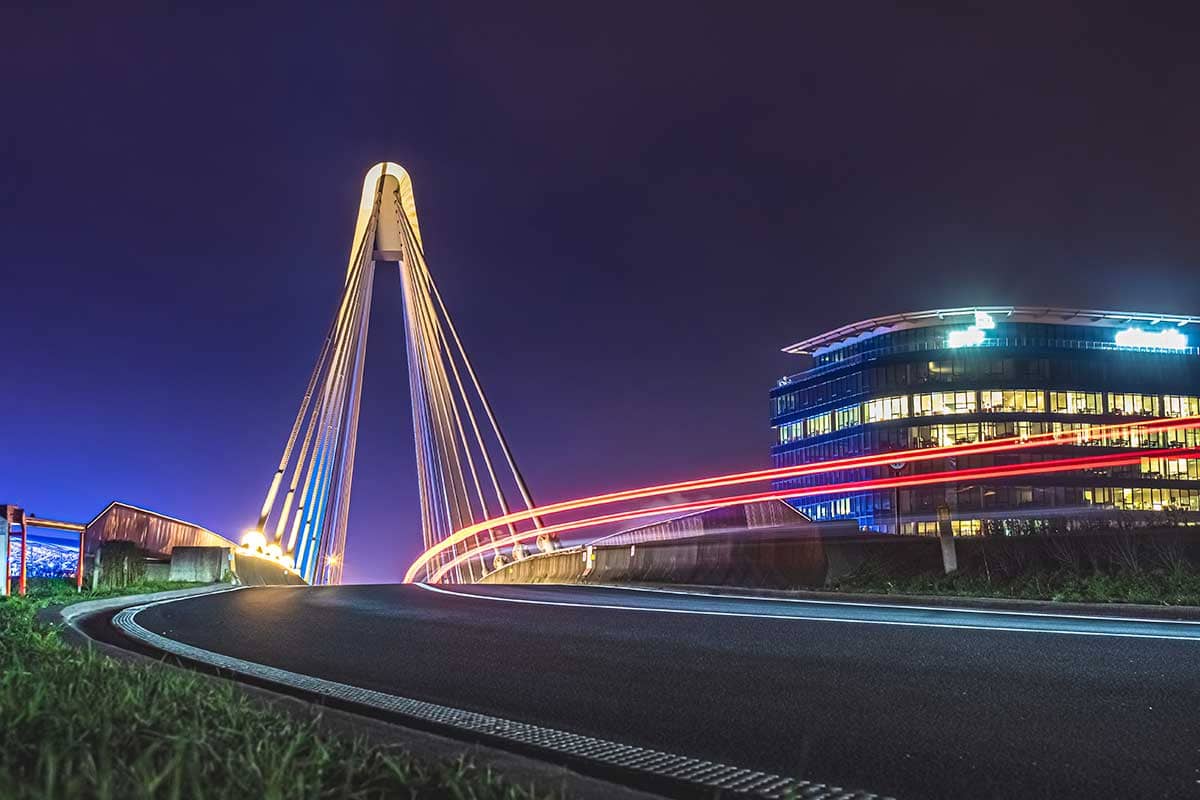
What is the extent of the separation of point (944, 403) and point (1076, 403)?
35.8 ft

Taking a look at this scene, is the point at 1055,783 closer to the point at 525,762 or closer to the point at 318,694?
the point at 525,762

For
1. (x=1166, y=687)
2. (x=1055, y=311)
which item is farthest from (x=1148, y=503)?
(x=1166, y=687)

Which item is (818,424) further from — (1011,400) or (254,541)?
(254,541)

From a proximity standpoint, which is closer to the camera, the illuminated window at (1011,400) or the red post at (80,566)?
the red post at (80,566)

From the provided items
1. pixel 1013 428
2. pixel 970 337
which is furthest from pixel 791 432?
pixel 1013 428

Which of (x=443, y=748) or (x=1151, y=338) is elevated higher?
(x=1151, y=338)

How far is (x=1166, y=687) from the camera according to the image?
698 centimetres

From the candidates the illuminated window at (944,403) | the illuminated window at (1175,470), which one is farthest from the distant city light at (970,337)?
the illuminated window at (1175,470)

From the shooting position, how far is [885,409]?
9825 centimetres

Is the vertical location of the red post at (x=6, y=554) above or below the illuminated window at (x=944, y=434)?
below

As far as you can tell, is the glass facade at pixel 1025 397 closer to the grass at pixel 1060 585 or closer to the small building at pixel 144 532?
the small building at pixel 144 532

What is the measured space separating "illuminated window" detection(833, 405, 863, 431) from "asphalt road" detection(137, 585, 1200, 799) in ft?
293

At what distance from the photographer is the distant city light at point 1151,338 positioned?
9600 centimetres

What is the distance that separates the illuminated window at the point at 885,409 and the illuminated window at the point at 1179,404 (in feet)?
72.7
